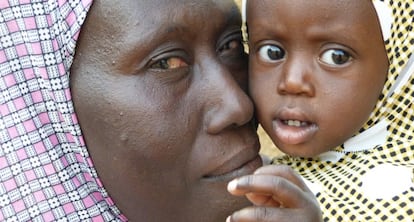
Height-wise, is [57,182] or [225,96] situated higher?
[225,96]

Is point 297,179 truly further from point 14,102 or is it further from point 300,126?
point 14,102

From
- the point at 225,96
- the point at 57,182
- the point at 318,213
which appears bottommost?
the point at 318,213

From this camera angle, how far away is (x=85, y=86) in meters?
2.68

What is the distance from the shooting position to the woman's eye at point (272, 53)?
2.72 metres

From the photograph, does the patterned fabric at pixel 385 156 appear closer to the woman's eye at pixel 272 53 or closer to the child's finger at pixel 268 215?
the woman's eye at pixel 272 53

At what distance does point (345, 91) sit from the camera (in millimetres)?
2625

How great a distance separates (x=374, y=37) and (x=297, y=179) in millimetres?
576

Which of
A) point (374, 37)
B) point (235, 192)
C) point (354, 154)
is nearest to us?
point (235, 192)

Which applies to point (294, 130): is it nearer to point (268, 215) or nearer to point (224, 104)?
point (224, 104)

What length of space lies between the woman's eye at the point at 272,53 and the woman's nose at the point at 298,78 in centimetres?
6

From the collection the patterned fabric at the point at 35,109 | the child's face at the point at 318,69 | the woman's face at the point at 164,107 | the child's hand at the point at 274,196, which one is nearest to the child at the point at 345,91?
the child's face at the point at 318,69

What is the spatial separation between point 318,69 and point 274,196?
1.89ft

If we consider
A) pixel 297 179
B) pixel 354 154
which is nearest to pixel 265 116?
pixel 354 154

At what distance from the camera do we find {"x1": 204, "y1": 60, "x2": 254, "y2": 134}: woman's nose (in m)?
2.60
